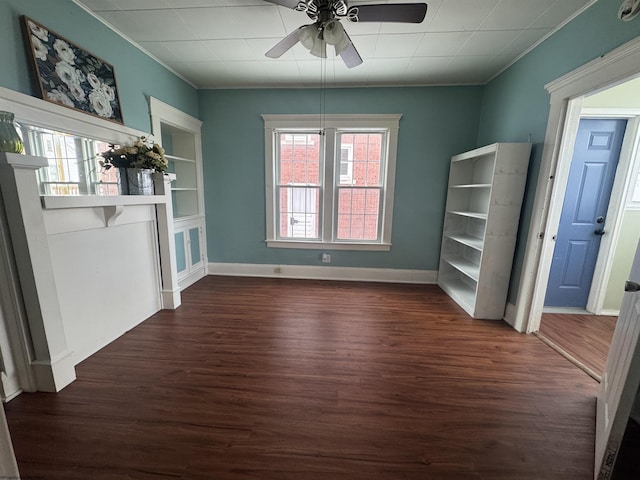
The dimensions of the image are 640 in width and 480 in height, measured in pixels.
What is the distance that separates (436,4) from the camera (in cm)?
193

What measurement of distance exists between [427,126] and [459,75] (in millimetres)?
628

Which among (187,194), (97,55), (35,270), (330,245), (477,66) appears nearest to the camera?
(35,270)

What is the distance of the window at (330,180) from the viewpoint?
3.54 m

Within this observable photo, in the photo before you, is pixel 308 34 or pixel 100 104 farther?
pixel 100 104

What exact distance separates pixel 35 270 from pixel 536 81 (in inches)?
165

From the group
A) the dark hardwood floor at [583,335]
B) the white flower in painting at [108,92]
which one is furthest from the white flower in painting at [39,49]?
the dark hardwood floor at [583,335]

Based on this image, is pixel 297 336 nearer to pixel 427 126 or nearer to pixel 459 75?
pixel 427 126

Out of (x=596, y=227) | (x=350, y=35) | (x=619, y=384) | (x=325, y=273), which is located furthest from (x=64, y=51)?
(x=596, y=227)

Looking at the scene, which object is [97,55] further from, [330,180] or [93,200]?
[330,180]

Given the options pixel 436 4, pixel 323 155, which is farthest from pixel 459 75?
pixel 323 155

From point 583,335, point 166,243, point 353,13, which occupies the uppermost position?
point 353,13

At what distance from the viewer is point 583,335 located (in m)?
2.42

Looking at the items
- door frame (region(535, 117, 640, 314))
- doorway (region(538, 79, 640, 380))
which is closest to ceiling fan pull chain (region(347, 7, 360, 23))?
door frame (region(535, 117, 640, 314))

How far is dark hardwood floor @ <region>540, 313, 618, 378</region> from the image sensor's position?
6.84ft
